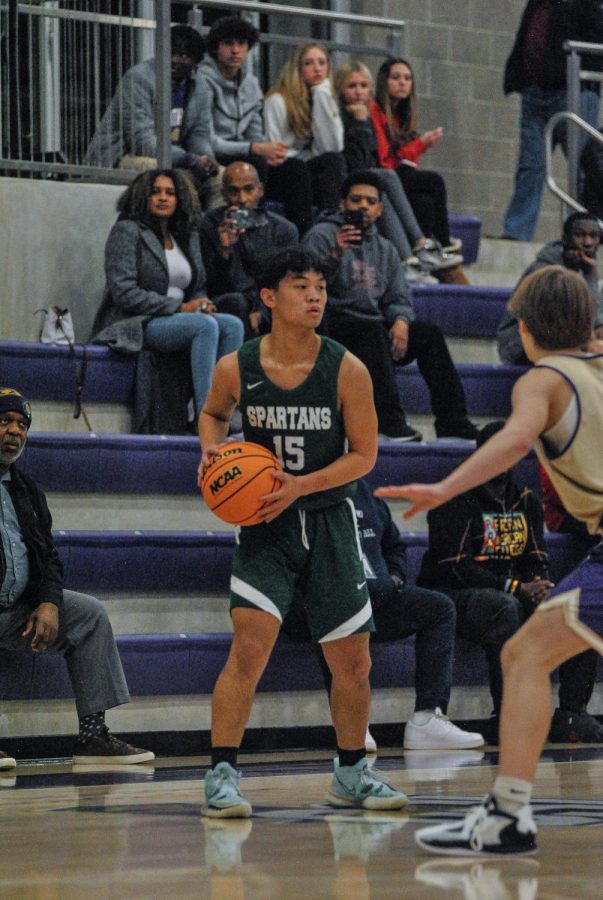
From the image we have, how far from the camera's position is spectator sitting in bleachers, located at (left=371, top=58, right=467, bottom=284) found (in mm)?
10734

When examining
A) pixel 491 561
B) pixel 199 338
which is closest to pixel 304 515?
pixel 491 561

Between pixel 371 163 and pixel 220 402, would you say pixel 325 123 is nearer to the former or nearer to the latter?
pixel 371 163

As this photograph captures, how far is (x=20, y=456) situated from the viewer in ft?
26.0

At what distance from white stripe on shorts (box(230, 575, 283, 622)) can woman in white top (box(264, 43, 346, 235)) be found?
5286 mm

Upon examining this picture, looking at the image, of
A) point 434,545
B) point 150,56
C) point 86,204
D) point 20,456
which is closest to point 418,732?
point 434,545

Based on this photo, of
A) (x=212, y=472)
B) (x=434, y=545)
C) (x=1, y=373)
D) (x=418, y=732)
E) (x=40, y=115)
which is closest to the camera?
(x=212, y=472)

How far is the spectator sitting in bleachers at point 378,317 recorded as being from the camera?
348 inches

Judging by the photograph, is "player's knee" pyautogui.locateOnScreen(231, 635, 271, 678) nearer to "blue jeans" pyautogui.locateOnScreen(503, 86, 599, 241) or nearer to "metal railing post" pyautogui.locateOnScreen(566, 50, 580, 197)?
"metal railing post" pyautogui.locateOnScreen(566, 50, 580, 197)

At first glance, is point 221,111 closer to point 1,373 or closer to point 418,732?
point 1,373

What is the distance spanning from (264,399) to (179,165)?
16.1 feet

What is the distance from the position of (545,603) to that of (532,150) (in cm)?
799

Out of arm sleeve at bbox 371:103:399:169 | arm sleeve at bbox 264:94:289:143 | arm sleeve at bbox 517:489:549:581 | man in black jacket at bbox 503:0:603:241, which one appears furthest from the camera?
man in black jacket at bbox 503:0:603:241

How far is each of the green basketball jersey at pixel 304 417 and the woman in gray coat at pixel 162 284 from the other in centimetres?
318

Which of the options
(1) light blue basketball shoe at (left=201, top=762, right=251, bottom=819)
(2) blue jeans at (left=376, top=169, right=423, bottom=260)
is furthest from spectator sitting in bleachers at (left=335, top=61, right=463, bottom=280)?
(1) light blue basketball shoe at (left=201, top=762, right=251, bottom=819)
